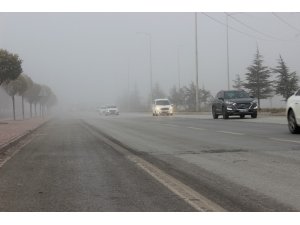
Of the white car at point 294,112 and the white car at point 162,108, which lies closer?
the white car at point 294,112

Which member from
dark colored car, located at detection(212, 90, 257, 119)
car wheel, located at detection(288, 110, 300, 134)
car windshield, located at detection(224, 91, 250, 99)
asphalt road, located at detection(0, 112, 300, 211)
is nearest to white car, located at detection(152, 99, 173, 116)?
dark colored car, located at detection(212, 90, 257, 119)

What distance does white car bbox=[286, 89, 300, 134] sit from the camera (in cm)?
1577

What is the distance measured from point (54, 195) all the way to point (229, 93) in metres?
25.1

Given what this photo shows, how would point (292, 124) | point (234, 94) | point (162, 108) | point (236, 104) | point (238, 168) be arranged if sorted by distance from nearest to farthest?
point (238, 168) < point (292, 124) < point (236, 104) < point (234, 94) < point (162, 108)

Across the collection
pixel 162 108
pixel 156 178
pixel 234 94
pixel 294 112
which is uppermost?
pixel 234 94

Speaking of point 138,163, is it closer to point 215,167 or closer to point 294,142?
point 215,167

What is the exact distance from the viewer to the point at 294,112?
16.0 meters

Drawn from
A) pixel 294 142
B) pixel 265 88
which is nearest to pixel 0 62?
pixel 294 142

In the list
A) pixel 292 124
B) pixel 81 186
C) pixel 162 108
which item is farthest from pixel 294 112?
pixel 162 108

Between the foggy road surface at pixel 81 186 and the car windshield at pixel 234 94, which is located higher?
the car windshield at pixel 234 94

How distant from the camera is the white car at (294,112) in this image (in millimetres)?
15766

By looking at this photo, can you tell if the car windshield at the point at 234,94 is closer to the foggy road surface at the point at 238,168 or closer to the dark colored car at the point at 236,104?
the dark colored car at the point at 236,104

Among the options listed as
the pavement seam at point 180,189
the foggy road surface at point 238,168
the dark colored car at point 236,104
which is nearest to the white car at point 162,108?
the dark colored car at point 236,104

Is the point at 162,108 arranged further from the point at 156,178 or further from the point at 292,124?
the point at 156,178
